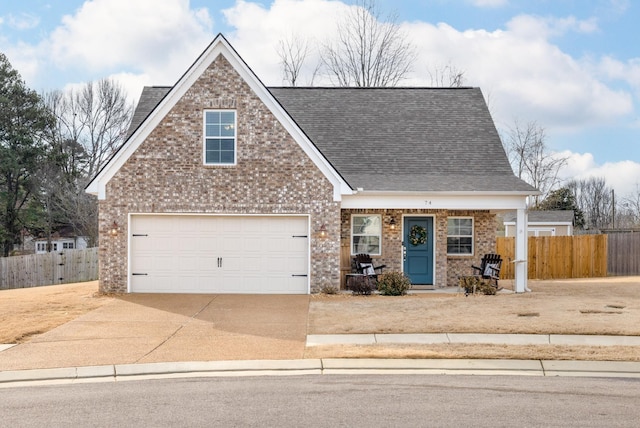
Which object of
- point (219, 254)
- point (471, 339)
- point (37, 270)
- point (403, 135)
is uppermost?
point (403, 135)

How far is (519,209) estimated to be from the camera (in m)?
18.2

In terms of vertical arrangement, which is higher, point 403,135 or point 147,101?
point 147,101

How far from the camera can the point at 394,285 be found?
17.4 metres

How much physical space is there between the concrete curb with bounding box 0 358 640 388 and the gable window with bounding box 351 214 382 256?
981 cm

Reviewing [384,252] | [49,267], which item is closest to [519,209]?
[384,252]

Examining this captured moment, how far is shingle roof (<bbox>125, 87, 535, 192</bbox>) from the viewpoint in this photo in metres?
19.0

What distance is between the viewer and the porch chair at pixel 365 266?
58.4ft

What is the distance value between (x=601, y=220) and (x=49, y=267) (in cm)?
4968

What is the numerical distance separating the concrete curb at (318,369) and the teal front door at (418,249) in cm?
990

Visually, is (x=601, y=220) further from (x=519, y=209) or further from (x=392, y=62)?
(x=519, y=209)

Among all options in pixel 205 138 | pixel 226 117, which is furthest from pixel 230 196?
pixel 226 117

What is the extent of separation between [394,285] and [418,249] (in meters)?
2.64

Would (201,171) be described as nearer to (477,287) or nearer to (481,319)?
(477,287)

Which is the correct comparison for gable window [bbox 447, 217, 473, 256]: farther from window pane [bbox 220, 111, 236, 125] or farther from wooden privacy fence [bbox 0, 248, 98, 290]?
wooden privacy fence [bbox 0, 248, 98, 290]
